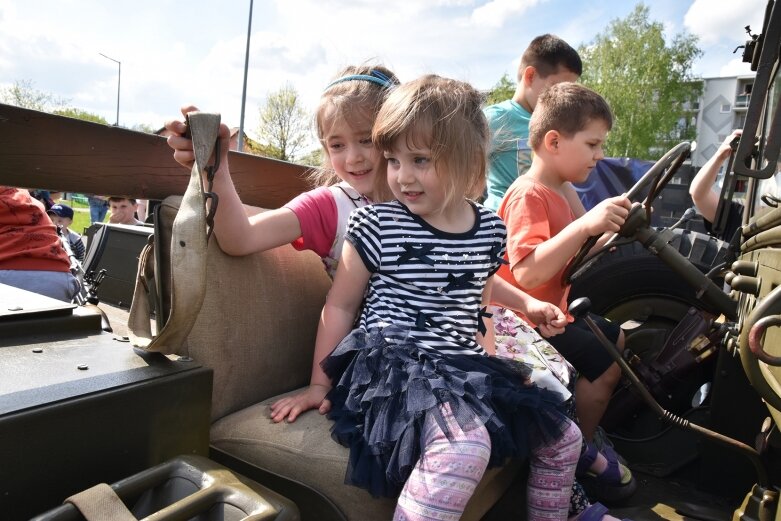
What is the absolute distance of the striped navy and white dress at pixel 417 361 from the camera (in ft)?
4.09

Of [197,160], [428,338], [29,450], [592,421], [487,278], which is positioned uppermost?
[197,160]

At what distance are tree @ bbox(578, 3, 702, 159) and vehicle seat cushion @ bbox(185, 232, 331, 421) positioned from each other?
3076 cm

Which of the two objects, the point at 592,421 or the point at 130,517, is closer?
the point at 130,517

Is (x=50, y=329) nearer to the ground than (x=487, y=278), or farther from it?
nearer to the ground

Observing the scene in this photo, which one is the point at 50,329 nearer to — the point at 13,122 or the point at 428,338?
Result: the point at 13,122

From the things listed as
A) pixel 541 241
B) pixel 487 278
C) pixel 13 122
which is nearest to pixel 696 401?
pixel 541 241

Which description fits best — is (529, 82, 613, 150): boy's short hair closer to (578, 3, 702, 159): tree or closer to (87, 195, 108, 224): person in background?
(87, 195, 108, 224): person in background

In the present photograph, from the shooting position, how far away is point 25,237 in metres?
2.67

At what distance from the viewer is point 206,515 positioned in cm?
98

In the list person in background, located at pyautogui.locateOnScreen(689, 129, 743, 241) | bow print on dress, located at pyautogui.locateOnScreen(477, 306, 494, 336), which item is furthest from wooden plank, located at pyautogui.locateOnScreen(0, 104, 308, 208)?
person in background, located at pyautogui.locateOnScreen(689, 129, 743, 241)

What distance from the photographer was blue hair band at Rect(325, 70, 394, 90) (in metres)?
1.80

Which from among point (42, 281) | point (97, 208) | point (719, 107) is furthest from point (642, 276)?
point (719, 107)

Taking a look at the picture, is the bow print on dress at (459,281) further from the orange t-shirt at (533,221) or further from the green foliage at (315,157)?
the green foliage at (315,157)

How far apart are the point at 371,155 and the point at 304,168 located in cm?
46
